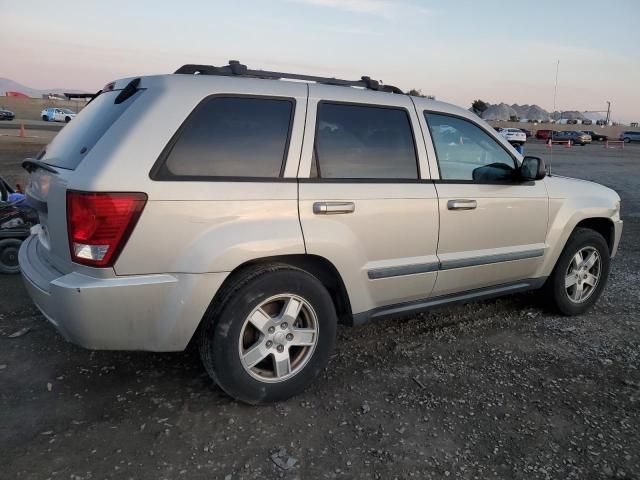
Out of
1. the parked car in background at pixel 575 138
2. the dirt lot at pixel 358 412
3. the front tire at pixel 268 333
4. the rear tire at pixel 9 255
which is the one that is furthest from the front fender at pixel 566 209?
the parked car in background at pixel 575 138

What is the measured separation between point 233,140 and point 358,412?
5.59ft

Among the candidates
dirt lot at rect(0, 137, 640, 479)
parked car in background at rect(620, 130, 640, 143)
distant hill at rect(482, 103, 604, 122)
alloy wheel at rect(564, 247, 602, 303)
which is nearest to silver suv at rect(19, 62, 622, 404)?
dirt lot at rect(0, 137, 640, 479)

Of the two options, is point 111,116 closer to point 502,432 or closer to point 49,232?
point 49,232

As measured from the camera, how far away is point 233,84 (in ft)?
9.65

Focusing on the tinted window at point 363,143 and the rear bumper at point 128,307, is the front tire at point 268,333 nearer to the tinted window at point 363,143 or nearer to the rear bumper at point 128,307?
the rear bumper at point 128,307

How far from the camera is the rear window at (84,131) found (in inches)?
110

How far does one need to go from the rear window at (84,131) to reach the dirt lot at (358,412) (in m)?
1.37

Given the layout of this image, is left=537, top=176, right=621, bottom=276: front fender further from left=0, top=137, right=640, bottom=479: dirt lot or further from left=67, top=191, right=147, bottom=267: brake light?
left=67, top=191, right=147, bottom=267: brake light

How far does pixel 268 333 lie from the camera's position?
297 cm

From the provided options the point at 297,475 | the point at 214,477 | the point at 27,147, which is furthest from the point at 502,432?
the point at 27,147

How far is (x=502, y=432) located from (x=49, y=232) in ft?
8.90

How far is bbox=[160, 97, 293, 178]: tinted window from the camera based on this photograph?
272 centimetres

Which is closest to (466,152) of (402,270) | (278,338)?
(402,270)

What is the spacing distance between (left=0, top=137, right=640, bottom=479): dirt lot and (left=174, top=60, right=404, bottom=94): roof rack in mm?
1885
